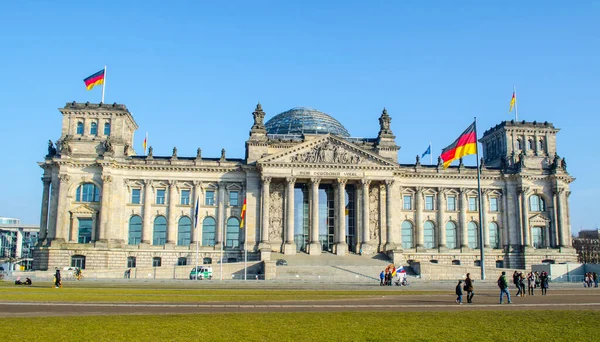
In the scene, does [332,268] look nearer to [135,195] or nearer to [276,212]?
[276,212]

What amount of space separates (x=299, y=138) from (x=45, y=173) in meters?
39.8

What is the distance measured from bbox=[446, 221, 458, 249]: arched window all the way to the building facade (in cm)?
16

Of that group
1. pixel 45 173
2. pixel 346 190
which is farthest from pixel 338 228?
pixel 45 173

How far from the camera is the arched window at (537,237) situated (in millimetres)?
94750

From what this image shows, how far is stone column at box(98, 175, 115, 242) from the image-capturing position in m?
83.2

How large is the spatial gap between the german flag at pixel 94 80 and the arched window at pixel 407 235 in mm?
51376

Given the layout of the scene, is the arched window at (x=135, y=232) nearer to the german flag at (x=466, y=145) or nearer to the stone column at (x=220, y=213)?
the stone column at (x=220, y=213)

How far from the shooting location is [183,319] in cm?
2378

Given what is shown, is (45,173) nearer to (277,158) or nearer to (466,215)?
(277,158)

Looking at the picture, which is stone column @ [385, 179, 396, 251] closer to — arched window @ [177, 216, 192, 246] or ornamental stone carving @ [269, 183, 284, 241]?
ornamental stone carving @ [269, 183, 284, 241]

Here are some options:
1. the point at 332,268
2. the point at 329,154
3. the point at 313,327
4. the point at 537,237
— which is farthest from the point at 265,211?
the point at 313,327

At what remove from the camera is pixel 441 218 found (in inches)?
3679

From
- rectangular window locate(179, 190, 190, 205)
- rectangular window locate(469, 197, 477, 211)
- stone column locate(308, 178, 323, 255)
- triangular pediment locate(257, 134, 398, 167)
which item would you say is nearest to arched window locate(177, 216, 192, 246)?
rectangular window locate(179, 190, 190, 205)

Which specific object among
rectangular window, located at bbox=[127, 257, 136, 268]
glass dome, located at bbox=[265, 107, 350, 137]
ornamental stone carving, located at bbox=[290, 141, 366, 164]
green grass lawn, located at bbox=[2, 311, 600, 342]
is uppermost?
glass dome, located at bbox=[265, 107, 350, 137]
